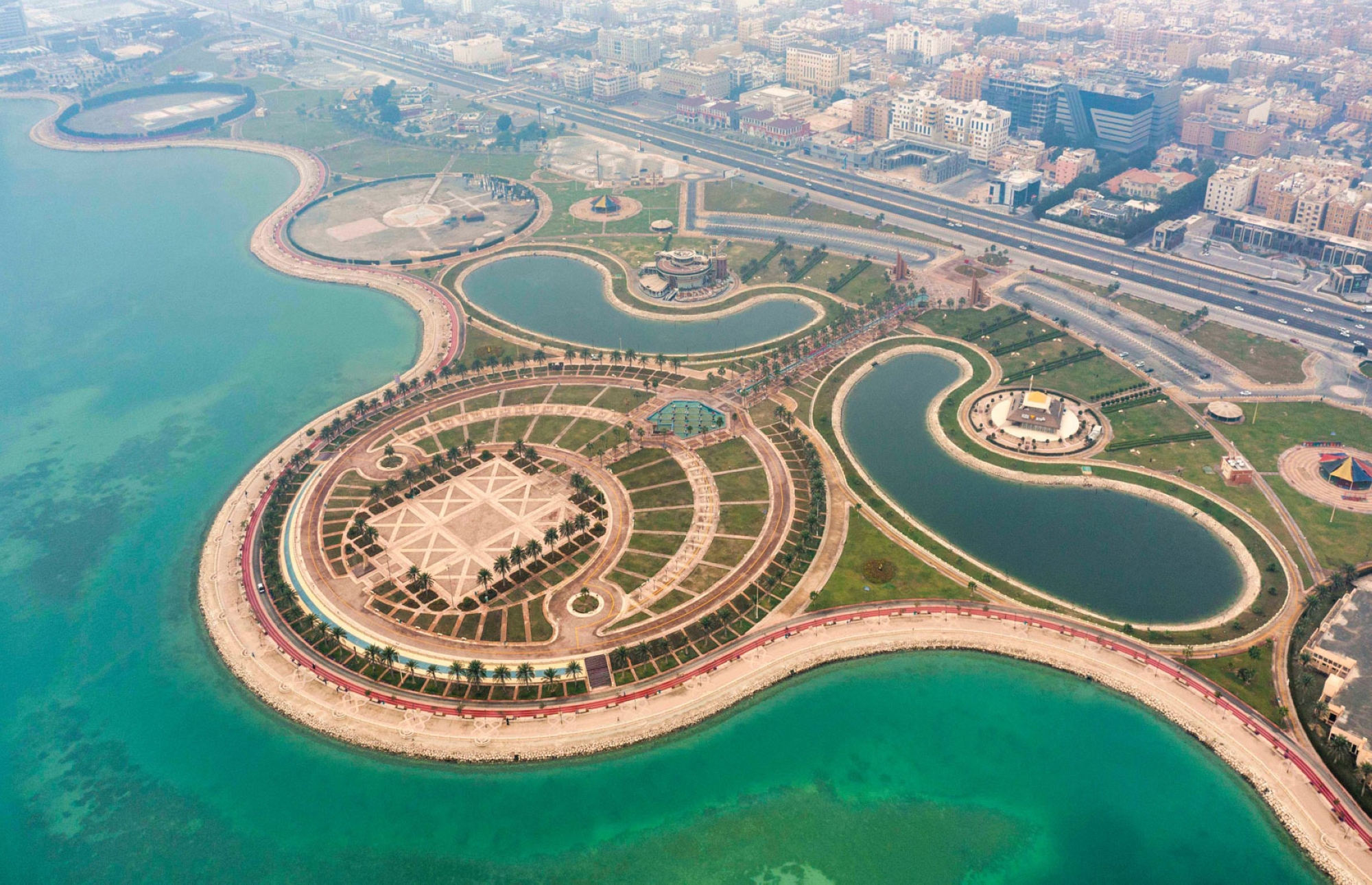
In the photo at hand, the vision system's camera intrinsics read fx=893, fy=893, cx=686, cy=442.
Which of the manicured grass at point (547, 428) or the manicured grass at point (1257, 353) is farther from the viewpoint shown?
the manicured grass at point (1257, 353)

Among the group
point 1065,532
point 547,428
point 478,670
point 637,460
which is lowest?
point 478,670

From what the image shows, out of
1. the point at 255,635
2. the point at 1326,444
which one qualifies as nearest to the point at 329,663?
the point at 255,635

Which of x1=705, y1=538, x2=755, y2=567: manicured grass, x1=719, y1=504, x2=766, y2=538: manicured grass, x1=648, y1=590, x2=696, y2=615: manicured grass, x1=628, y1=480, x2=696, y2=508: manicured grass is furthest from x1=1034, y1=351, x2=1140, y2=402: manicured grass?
x1=648, y1=590, x2=696, y2=615: manicured grass

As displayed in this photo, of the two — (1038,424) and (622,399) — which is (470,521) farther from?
(1038,424)

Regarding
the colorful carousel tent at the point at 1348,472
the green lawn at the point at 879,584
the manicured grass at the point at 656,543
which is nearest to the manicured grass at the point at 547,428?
the manicured grass at the point at 656,543

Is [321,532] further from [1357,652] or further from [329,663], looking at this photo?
[1357,652]

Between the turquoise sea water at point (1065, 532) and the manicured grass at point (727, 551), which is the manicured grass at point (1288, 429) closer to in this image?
the turquoise sea water at point (1065, 532)

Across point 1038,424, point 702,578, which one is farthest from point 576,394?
point 1038,424
